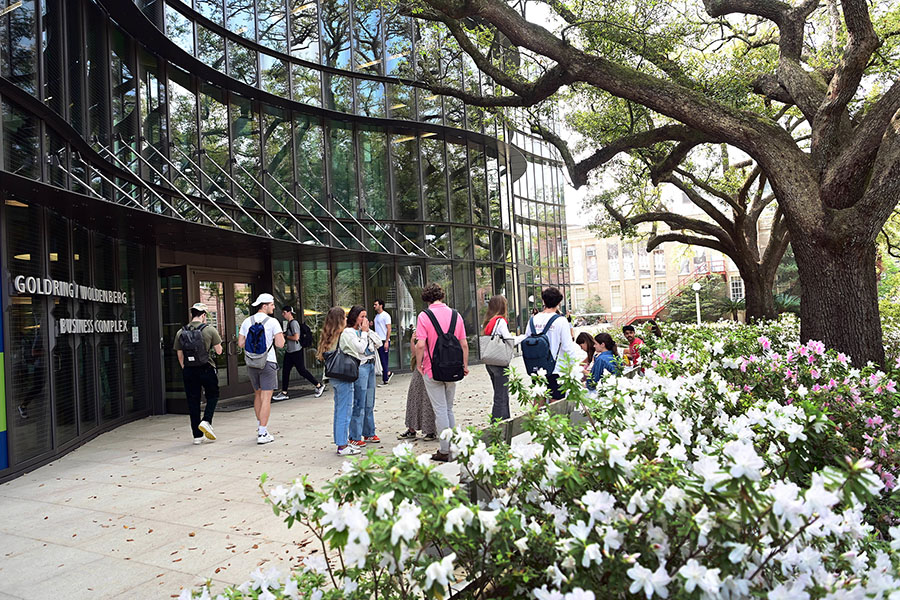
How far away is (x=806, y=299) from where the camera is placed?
766 cm

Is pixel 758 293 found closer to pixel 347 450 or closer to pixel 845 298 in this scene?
pixel 845 298

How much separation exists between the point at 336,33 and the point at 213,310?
8.50m

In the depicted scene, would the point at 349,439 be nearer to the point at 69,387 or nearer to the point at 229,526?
the point at 229,526

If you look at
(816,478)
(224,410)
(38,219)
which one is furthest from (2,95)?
(816,478)

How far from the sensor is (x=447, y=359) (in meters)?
6.89

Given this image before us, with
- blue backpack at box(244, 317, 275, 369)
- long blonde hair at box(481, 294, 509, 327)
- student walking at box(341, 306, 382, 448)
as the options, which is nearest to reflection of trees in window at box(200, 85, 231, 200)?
blue backpack at box(244, 317, 275, 369)

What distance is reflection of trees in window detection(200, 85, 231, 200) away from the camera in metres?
13.6

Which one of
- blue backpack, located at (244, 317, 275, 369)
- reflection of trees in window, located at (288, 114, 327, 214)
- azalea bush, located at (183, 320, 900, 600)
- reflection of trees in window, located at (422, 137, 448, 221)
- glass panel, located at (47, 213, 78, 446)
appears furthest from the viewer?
reflection of trees in window, located at (422, 137, 448, 221)

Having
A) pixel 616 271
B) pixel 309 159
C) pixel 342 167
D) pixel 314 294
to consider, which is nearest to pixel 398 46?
pixel 342 167

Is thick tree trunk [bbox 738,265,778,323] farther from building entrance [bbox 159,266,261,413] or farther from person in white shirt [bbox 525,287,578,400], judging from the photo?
building entrance [bbox 159,266,261,413]

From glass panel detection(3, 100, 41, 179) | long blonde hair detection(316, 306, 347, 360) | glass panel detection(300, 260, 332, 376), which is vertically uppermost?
glass panel detection(3, 100, 41, 179)

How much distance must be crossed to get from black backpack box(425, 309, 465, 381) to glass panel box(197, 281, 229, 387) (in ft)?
24.2

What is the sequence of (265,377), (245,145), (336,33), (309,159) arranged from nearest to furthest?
(265,377)
(245,145)
(309,159)
(336,33)

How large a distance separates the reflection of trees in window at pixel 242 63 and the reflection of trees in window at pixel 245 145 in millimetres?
495
